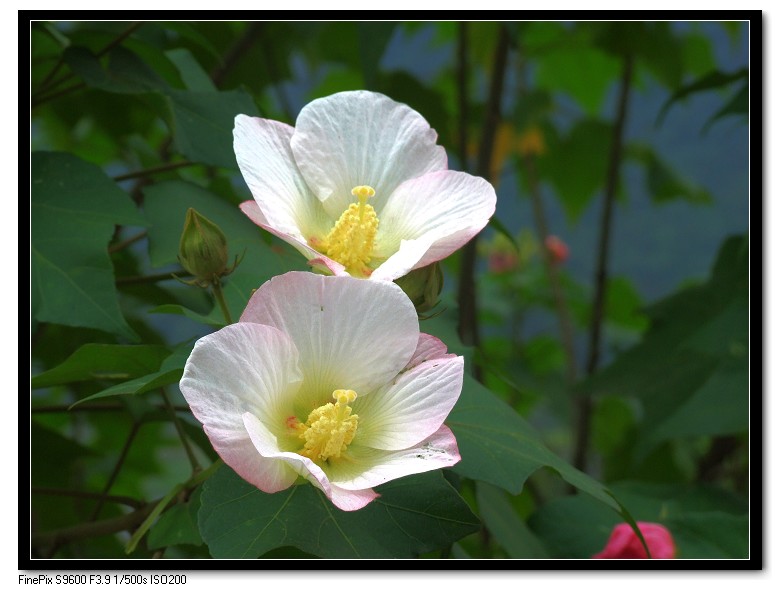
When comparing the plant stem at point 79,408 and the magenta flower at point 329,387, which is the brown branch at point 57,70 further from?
the magenta flower at point 329,387

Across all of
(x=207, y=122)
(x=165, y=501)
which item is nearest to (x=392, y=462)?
(x=165, y=501)

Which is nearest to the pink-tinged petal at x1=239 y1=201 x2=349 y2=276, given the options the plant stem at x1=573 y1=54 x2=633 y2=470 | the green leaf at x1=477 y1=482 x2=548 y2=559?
the green leaf at x1=477 y1=482 x2=548 y2=559

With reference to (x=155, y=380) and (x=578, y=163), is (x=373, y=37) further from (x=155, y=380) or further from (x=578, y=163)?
(x=578, y=163)

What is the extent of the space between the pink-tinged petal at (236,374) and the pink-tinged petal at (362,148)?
0.13 meters

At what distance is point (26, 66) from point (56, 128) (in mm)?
558

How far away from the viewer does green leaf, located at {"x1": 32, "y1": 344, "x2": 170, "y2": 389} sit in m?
0.49

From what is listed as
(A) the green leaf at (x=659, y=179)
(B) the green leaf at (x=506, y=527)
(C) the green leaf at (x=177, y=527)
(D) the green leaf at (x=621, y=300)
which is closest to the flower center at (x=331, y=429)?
(C) the green leaf at (x=177, y=527)

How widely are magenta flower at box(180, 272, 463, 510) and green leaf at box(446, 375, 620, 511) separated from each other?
3.4 inches

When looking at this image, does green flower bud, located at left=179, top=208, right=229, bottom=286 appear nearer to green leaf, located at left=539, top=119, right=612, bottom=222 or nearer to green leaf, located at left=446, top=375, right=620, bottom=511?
green leaf, located at left=446, top=375, right=620, bottom=511

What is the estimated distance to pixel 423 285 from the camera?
45 centimetres

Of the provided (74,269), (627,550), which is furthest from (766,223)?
(74,269)

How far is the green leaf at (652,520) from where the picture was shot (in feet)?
2.38

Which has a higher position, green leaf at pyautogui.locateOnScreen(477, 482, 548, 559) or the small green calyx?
the small green calyx

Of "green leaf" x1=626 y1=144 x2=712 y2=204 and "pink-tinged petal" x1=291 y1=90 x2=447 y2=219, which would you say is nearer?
"pink-tinged petal" x1=291 y1=90 x2=447 y2=219
